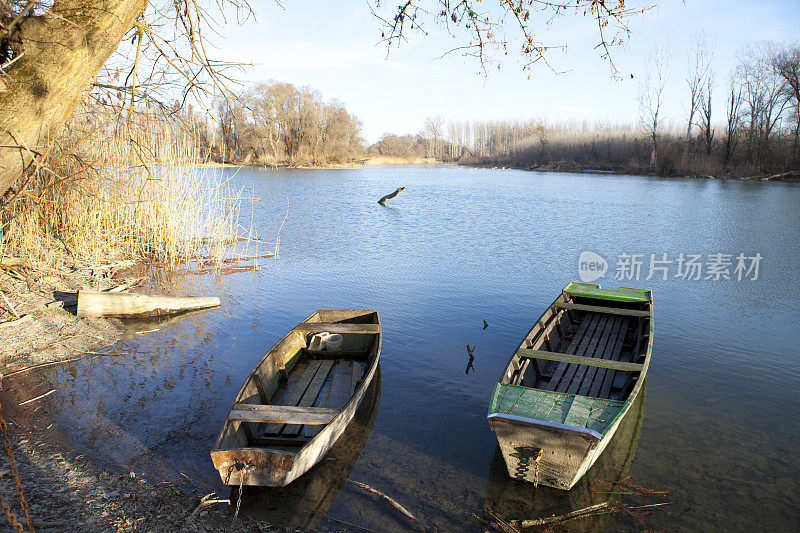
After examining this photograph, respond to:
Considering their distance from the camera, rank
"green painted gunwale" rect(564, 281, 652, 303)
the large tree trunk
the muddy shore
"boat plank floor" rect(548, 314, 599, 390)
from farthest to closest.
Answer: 1. "green painted gunwale" rect(564, 281, 652, 303)
2. "boat plank floor" rect(548, 314, 599, 390)
3. the muddy shore
4. the large tree trunk

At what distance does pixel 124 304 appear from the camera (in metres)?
7.35

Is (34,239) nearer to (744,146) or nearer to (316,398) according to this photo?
(316,398)

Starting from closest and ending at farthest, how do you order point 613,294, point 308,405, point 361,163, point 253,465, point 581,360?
point 253,465 < point 308,405 < point 581,360 < point 613,294 < point 361,163

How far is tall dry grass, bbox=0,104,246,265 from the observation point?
26.9 feet

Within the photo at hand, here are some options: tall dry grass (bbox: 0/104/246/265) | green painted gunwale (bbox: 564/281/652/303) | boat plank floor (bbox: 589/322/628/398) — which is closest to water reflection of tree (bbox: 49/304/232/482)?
tall dry grass (bbox: 0/104/246/265)

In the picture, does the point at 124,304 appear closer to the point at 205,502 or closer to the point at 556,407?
the point at 205,502

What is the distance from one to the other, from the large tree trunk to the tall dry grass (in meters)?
4.64

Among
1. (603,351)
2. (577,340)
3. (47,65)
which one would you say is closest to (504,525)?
(603,351)

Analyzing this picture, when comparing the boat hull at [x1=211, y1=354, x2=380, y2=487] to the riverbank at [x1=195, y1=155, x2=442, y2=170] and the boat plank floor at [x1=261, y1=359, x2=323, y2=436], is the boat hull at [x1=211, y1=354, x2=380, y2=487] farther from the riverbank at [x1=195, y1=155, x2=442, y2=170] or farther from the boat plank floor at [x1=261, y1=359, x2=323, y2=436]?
the riverbank at [x1=195, y1=155, x2=442, y2=170]

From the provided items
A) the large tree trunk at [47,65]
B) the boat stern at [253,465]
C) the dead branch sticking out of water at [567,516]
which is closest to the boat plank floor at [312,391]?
the boat stern at [253,465]

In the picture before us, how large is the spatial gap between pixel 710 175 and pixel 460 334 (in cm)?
3360

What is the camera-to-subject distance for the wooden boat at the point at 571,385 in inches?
150

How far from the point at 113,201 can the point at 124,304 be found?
225cm

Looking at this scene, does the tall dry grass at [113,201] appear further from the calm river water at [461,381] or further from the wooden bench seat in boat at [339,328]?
the wooden bench seat in boat at [339,328]
